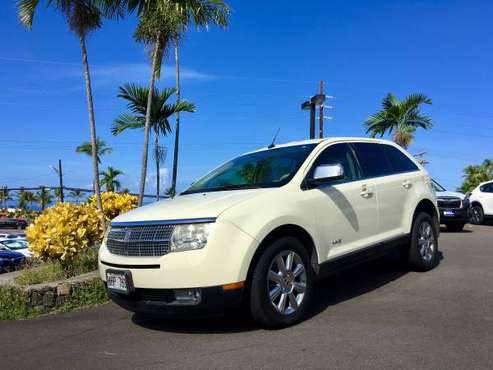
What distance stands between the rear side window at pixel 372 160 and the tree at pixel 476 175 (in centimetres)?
2198

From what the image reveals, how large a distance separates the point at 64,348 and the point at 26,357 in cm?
31

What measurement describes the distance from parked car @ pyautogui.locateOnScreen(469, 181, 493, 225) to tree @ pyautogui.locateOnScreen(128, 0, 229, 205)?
33.9 feet

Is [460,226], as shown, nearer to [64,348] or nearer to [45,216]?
[45,216]

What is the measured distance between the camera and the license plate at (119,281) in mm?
4121

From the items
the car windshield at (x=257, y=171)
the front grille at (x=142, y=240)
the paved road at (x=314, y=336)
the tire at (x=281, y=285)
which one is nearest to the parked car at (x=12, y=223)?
the paved road at (x=314, y=336)

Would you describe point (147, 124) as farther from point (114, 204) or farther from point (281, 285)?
point (281, 285)

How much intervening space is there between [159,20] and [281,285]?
20.9 feet

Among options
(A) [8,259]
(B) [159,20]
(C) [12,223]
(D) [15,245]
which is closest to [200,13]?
(B) [159,20]

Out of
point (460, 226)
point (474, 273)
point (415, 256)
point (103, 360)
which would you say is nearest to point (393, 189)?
point (415, 256)

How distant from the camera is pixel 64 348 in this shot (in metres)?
4.24

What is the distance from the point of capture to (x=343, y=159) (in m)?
5.41

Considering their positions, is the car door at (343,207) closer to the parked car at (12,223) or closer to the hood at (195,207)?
the hood at (195,207)

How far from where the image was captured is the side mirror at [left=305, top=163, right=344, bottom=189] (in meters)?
4.66

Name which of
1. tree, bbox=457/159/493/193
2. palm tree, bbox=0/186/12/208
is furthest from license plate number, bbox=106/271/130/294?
palm tree, bbox=0/186/12/208
